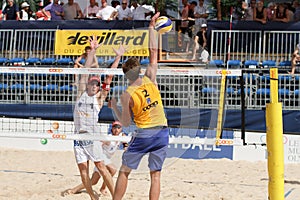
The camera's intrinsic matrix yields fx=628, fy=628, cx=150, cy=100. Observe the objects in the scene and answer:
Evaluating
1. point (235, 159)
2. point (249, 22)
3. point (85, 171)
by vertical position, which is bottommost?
point (235, 159)

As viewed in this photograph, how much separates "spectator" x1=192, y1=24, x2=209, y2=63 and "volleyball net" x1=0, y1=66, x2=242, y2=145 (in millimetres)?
1087

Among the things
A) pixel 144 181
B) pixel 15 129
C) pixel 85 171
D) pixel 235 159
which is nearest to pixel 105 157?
pixel 85 171

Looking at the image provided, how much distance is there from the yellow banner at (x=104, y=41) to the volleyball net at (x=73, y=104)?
3.88ft

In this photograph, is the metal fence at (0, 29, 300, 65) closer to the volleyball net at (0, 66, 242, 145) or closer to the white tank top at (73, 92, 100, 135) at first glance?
the volleyball net at (0, 66, 242, 145)

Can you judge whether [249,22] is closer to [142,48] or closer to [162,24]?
[142,48]

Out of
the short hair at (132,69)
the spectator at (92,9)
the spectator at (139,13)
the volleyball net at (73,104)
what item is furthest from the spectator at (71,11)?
the short hair at (132,69)

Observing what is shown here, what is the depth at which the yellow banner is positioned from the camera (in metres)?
12.5

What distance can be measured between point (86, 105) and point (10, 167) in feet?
10.7

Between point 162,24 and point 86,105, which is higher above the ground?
point 162,24

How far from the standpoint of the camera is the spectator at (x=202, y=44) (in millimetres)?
12180

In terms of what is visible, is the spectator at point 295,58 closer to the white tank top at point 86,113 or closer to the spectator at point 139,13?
the spectator at point 139,13

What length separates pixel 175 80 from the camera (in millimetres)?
11039

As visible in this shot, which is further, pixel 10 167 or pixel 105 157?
pixel 10 167

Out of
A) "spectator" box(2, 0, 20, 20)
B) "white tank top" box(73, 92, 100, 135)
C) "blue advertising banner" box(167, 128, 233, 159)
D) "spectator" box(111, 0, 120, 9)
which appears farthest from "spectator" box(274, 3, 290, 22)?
"white tank top" box(73, 92, 100, 135)
